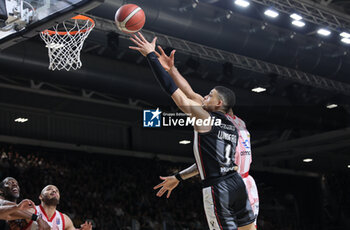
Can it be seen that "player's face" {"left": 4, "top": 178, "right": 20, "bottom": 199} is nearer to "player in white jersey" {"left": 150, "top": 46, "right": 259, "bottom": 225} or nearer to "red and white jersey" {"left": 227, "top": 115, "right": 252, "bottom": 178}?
"player in white jersey" {"left": 150, "top": 46, "right": 259, "bottom": 225}

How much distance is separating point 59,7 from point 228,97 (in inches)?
132

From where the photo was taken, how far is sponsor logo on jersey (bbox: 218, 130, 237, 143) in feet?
15.7

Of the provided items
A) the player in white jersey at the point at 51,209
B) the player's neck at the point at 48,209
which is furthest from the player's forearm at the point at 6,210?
the player's neck at the point at 48,209

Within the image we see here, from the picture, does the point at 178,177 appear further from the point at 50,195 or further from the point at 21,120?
the point at 21,120

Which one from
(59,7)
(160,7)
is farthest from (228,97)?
(160,7)

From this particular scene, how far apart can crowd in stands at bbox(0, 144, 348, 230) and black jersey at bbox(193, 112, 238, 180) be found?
10.0m

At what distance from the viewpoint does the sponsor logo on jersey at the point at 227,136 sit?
15.7ft

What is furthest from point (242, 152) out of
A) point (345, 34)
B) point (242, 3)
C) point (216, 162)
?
point (345, 34)

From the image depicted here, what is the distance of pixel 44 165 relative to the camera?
17688mm

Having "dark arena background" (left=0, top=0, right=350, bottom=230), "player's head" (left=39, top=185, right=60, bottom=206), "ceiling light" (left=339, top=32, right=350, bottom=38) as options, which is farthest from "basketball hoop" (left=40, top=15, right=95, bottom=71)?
"ceiling light" (left=339, top=32, right=350, bottom=38)

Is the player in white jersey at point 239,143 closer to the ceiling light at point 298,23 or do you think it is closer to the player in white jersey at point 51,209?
the player in white jersey at point 51,209

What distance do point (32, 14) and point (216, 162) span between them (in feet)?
13.0

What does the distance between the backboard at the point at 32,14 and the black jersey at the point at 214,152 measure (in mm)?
3028

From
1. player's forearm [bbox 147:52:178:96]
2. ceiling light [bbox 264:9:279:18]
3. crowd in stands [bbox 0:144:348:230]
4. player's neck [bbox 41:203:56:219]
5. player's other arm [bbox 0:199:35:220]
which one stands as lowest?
player's other arm [bbox 0:199:35:220]
